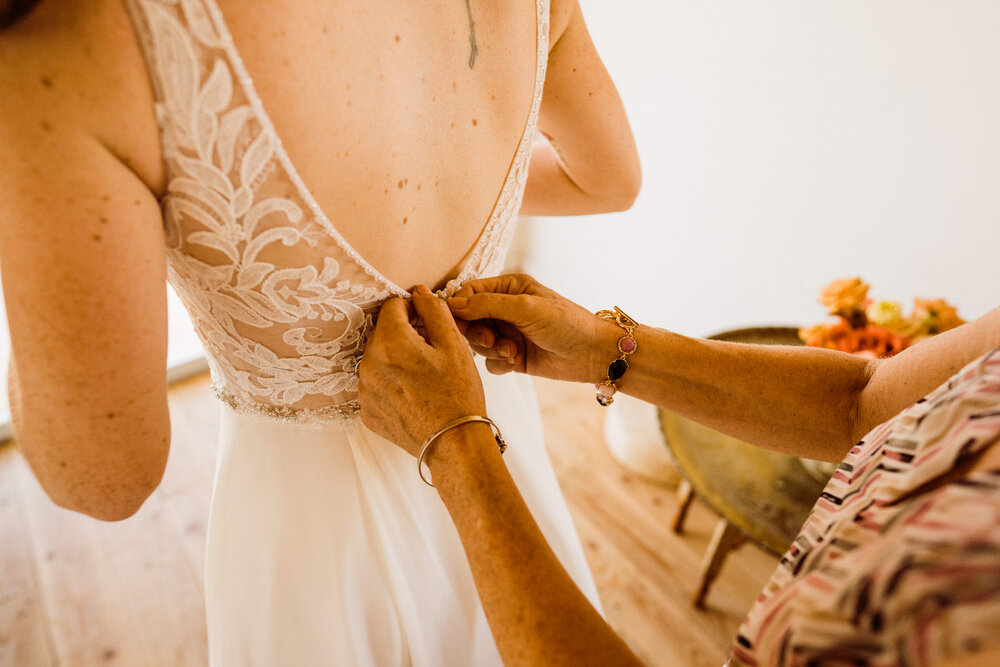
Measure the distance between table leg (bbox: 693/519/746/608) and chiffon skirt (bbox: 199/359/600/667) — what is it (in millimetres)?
1008

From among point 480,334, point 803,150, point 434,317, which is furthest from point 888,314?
point 434,317

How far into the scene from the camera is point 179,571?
1654 mm

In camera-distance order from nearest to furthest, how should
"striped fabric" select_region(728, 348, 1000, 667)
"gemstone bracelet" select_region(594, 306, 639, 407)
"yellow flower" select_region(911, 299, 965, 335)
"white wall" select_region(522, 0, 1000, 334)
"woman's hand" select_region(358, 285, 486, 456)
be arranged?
"striped fabric" select_region(728, 348, 1000, 667)
"woman's hand" select_region(358, 285, 486, 456)
"gemstone bracelet" select_region(594, 306, 639, 407)
"yellow flower" select_region(911, 299, 965, 335)
"white wall" select_region(522, 0, 1000, 334)

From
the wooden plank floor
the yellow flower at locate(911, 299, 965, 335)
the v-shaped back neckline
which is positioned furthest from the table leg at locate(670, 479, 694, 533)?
the v-shaped back neckline

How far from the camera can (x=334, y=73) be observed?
18.4 inches

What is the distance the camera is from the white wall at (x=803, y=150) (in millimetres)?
1478

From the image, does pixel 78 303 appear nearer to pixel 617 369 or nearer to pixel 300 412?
pixel 300 412

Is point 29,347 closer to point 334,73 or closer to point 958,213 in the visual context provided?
point 334,73

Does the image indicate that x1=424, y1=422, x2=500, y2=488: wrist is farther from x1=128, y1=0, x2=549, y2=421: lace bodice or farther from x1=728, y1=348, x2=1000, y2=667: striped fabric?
x1=728, y1=348, x2=1000, y2=667: striped fabric

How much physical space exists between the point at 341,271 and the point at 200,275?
0.13 meters

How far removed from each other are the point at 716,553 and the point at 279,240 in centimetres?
152

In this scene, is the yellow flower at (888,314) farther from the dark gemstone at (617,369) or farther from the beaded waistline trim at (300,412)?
the beaded waistline trim at (300,412)

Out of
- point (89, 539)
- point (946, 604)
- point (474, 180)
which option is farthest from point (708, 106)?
point (89, 539)

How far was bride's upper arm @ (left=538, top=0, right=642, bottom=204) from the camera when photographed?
746mm
